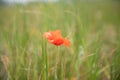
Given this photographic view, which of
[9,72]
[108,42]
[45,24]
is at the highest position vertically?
[45,24]

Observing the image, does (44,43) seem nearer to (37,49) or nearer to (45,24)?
(37,49)

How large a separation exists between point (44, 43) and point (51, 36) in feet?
0.42

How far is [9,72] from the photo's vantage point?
1.40 meters

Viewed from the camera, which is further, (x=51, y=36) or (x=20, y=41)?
(x=20, y=41)

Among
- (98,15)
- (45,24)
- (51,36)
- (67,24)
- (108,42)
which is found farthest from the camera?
(98,15)

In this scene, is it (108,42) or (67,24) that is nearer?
(67,24)

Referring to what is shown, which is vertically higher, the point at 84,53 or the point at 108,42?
the point at 84,53

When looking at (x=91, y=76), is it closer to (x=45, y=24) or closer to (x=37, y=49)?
(x=37, y=49)

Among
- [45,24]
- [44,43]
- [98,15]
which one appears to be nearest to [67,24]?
[45,24]

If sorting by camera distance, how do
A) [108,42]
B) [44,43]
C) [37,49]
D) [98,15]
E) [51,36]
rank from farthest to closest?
[98,15] < [108,42] < [37,49] < [44,43] < [51,36]

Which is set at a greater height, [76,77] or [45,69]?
[45,69]

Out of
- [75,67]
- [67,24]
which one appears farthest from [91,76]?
[67,24]

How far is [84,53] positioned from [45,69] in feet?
1.49

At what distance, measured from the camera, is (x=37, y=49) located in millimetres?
1706
